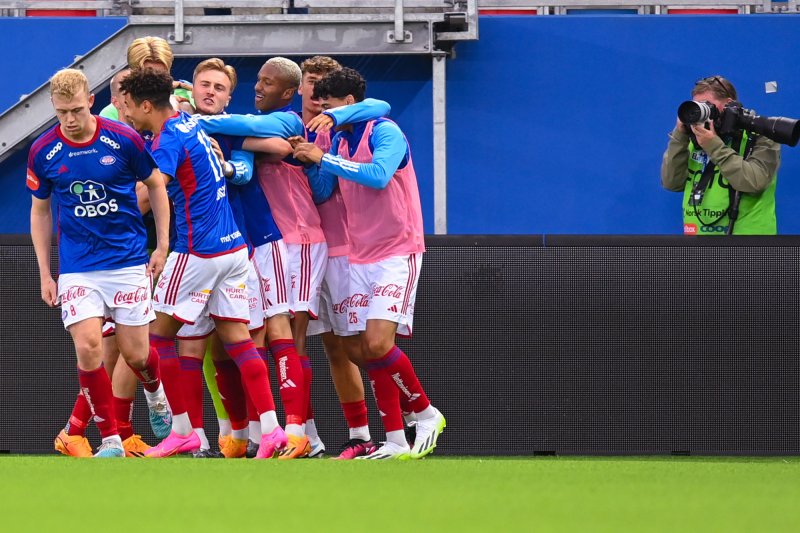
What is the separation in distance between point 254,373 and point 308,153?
1.17 m

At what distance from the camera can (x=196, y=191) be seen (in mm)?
6680

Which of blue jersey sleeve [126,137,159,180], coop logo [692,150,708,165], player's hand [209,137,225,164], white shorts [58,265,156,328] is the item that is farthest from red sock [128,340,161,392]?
coop logo [692,150,708,165]

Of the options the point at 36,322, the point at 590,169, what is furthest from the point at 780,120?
the point at 36,322

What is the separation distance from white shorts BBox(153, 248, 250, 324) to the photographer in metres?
3.11

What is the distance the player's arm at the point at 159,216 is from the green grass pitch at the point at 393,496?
0.99 metres

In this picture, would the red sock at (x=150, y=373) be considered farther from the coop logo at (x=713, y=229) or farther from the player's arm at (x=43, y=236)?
the coop logo at (x=713, y=229)

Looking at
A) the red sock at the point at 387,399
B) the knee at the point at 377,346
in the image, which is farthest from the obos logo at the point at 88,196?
the red sock at the point at 387,399

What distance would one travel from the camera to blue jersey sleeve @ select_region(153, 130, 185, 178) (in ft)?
21.4

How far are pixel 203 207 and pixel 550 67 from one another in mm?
4505

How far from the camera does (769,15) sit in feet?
33.9

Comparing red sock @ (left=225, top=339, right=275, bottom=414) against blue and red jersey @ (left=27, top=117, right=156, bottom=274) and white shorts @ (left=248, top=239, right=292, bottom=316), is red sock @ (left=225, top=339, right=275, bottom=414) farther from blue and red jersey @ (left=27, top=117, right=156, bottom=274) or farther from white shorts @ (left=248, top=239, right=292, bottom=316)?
blue and red jersey @ (left=27, top=117, right=156, bottom=274)

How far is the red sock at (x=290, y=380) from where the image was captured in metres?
6.97

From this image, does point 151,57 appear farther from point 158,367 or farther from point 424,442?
point 424,442

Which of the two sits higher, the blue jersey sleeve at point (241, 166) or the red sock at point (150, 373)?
the blue jersey sleeve at point (241, 166)
